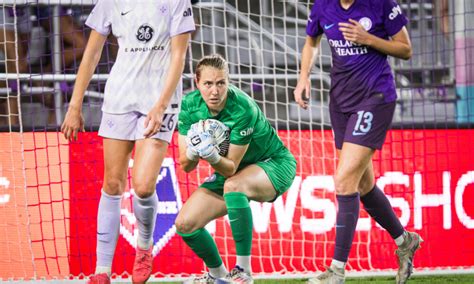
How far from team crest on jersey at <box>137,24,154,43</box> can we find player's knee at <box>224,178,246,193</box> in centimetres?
87

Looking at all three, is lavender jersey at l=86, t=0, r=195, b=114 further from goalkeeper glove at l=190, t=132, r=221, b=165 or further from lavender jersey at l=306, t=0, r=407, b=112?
lavender jersey at l=306, t=0, r=407, b=112

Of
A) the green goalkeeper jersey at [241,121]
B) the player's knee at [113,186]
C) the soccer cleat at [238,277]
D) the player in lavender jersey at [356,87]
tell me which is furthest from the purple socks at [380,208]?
the player's knee at [113,186]

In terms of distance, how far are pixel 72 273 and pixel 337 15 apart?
260 cm

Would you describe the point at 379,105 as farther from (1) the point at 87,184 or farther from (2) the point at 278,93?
(2) the point at 278,93

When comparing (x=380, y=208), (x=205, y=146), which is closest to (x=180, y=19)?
(x=205, y=146)

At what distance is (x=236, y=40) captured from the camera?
8.41 metres

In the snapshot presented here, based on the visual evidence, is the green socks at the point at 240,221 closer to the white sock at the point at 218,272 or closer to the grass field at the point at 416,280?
the white sock at the point at 218,272

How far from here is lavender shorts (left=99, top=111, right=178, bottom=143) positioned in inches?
208

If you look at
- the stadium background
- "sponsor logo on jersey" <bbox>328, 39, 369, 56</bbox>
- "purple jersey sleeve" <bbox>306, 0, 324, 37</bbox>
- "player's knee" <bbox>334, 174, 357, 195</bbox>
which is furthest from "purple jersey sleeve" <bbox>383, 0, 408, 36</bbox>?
the stadium background

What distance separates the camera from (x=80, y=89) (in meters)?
5.32

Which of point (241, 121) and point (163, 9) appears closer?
point (241, 121)

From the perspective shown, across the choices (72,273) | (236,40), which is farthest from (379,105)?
(236,40)

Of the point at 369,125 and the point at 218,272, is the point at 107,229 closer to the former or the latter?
the point at 218,272

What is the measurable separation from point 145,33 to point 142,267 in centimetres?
122
